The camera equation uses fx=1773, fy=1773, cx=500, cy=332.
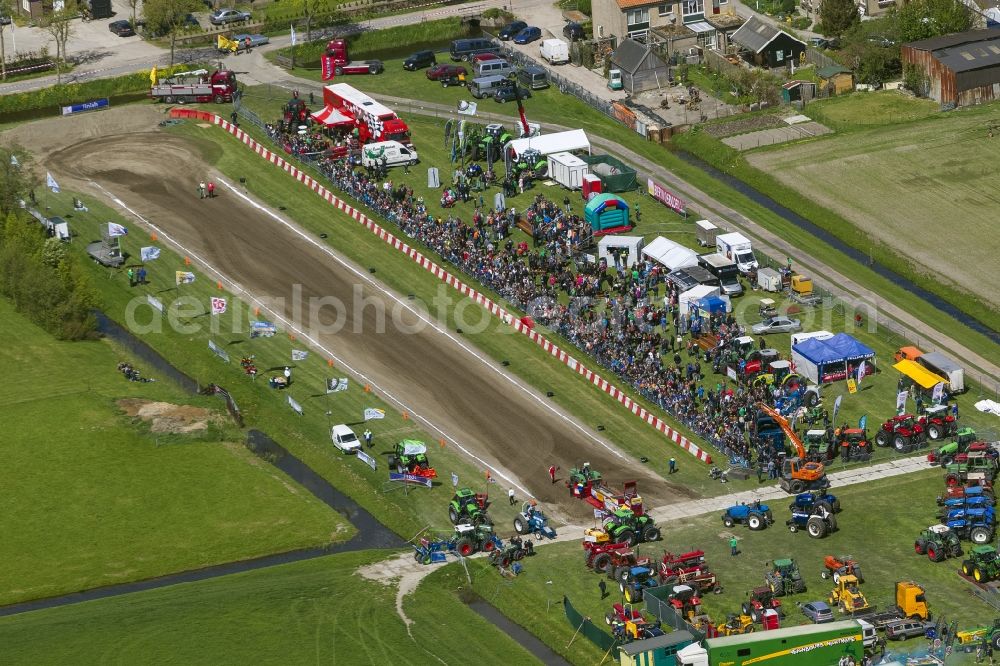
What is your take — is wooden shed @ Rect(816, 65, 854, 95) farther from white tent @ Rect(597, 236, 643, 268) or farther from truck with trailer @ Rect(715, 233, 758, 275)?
white tent @ Rect(597, 236, 643, 268)

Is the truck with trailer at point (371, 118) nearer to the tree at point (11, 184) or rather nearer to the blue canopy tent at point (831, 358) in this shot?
the tree at point (11, 184)

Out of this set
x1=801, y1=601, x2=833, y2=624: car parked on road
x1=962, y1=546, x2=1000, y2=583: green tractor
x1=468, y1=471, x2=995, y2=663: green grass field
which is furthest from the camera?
x1=962, y1=546, x2=1000, y2=583: green tractor

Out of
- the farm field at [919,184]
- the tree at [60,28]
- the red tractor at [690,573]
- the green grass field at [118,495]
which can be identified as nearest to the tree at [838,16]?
the farm field at [919,184]

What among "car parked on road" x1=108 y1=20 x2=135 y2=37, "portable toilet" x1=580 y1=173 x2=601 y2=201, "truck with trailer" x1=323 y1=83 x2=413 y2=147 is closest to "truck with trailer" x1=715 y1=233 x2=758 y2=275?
"portable toilet" x1=580 y1=173 x2=601 y2=201

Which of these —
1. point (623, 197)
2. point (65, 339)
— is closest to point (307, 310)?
point (65, 339)

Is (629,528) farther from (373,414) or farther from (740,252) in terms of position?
(740,252)

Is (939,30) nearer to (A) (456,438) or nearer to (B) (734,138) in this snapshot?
(B) (734,138)
